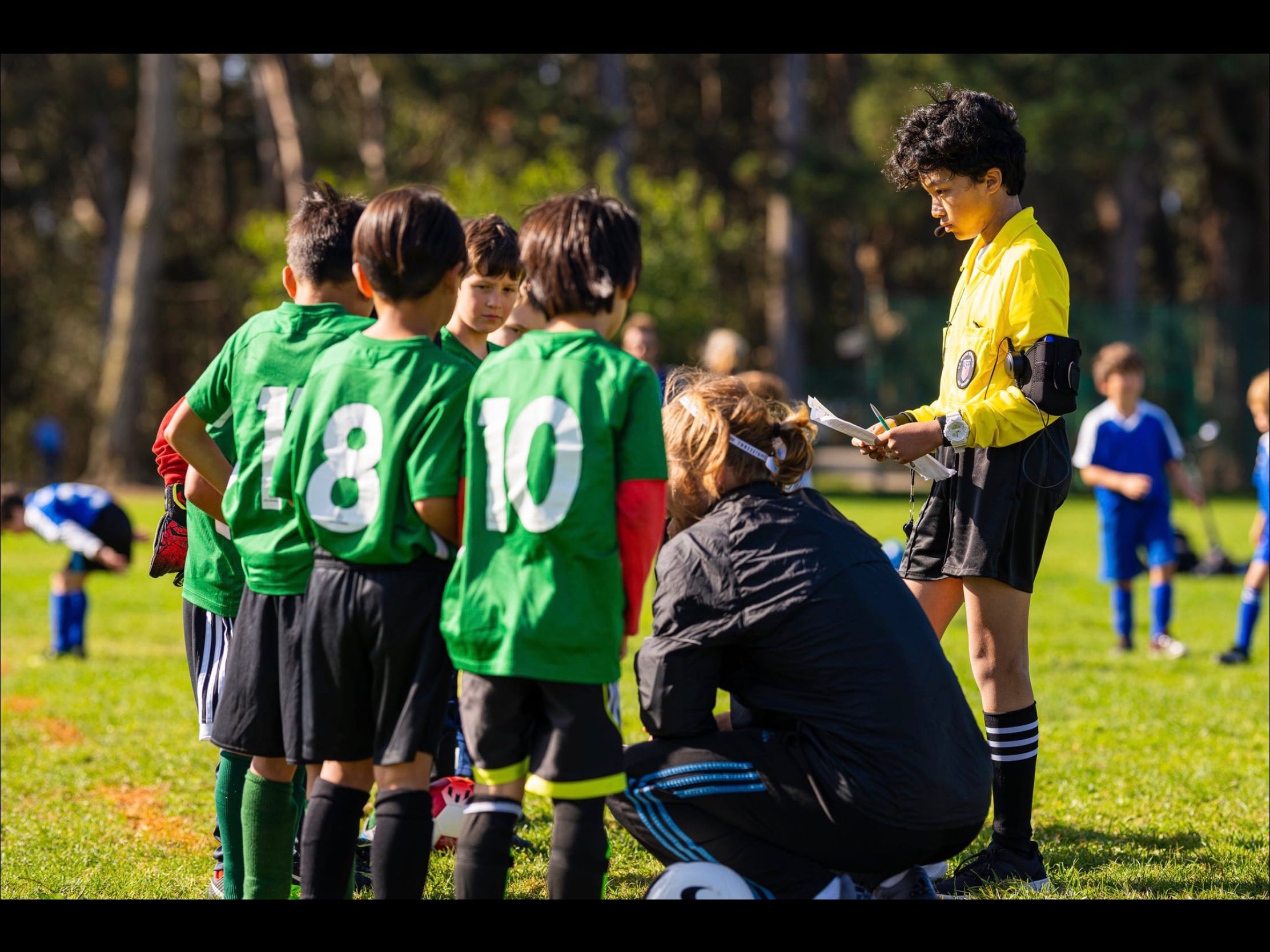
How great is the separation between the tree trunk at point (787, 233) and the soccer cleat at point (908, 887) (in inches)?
953

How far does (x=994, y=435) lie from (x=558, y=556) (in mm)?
→ 1488

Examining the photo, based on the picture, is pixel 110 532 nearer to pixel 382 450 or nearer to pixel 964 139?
pixel 382 450

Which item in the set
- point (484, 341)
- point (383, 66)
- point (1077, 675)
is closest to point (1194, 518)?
point (1077, 675)

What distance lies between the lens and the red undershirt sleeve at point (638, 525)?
289cm

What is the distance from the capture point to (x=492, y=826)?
2945mm

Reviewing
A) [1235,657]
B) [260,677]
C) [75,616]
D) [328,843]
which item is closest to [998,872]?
[328,843]

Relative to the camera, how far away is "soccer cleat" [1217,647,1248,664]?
8344 mm

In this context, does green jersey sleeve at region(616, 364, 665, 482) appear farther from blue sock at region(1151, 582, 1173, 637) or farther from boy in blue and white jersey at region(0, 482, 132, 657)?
blue sock at region(1151, 582, 1173, 637)

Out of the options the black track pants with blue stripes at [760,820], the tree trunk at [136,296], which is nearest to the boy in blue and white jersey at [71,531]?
the black track pants with blue stripes at [760,820]

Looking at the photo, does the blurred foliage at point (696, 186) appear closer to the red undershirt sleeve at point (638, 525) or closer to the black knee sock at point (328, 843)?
the red undershirt sleeve at point (638, 525)

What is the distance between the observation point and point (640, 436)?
2.88 metres

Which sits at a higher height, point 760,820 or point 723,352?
point 723,352

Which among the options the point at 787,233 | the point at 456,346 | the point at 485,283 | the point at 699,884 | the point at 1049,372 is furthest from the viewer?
the point at 787,233

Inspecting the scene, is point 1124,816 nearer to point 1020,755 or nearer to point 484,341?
point 1020,755
